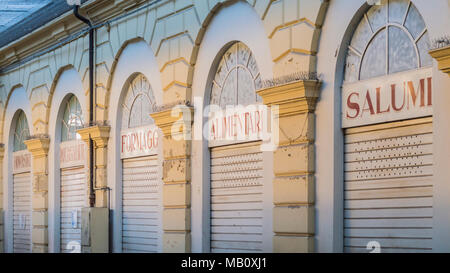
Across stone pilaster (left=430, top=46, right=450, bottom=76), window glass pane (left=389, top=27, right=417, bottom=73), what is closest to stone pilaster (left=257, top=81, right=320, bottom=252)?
window glass pane (left=389, top=27, right=417, bottom=73)

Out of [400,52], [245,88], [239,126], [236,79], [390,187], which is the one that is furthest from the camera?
[236,79]

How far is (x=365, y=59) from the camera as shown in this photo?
1120 centimetres

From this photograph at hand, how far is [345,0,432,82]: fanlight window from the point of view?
33.8 ft

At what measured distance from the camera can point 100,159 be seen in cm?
1819

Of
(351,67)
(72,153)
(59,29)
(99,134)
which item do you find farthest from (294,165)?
(59,29)

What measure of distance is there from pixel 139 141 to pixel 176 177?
2.04 meters

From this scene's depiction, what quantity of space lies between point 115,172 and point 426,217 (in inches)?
350

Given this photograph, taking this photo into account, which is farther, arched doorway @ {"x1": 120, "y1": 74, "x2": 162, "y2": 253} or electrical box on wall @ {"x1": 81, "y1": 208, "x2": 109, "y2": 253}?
electrical box on wall @ {"x1": 81, "y1": 208, "x2": 109, "y2": 253}

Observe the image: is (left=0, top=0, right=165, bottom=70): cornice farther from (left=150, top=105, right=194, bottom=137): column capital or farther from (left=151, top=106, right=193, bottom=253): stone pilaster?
(left=151, top=106, right=193, bottom=253): stone pilaster

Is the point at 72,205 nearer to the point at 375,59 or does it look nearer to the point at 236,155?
the point at 236,155

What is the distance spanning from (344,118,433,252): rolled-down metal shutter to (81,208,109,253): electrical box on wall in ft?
24.1

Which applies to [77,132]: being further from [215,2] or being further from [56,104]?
[215,2]

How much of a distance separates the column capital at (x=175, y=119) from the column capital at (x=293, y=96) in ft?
8.67

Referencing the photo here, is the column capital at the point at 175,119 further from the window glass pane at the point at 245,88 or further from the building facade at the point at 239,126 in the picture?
the window glass pane at the point at 245,88
